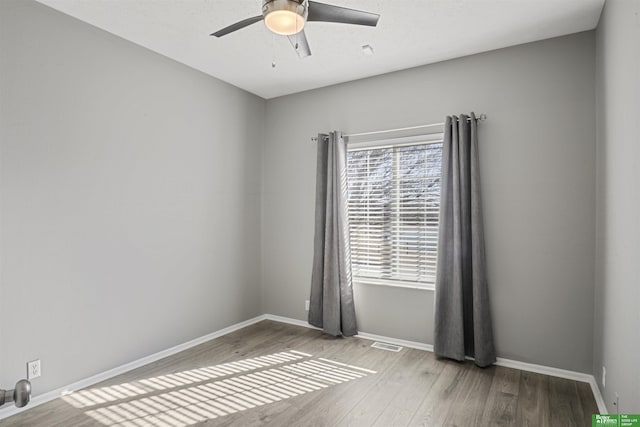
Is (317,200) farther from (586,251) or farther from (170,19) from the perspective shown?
(586,251)

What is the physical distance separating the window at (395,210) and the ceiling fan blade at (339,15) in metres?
1.91

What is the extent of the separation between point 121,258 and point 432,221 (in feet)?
9.28

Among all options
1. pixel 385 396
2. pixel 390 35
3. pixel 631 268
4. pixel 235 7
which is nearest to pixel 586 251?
pixel 631 268

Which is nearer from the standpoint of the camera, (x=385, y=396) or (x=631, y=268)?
(x=631, y=268)

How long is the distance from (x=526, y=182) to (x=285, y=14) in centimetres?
246

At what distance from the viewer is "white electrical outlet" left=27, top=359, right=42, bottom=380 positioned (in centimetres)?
248

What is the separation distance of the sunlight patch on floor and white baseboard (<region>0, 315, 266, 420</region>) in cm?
8

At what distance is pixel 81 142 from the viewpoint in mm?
2770

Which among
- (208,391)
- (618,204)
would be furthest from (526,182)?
(208,391)

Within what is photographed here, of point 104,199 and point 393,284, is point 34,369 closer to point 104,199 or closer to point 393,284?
point 104,199

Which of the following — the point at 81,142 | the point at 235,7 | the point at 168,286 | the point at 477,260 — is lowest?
the point at 168,286

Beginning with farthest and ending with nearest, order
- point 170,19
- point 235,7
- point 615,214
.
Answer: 1. point 170,19
2. point 235,7
3. point 615,214

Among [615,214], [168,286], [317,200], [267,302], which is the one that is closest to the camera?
[615,214]

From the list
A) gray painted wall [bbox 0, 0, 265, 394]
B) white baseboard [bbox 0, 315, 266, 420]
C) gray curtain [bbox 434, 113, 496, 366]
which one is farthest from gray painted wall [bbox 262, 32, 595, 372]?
gray painted wall [bbox 0, 0, 265, 394]
